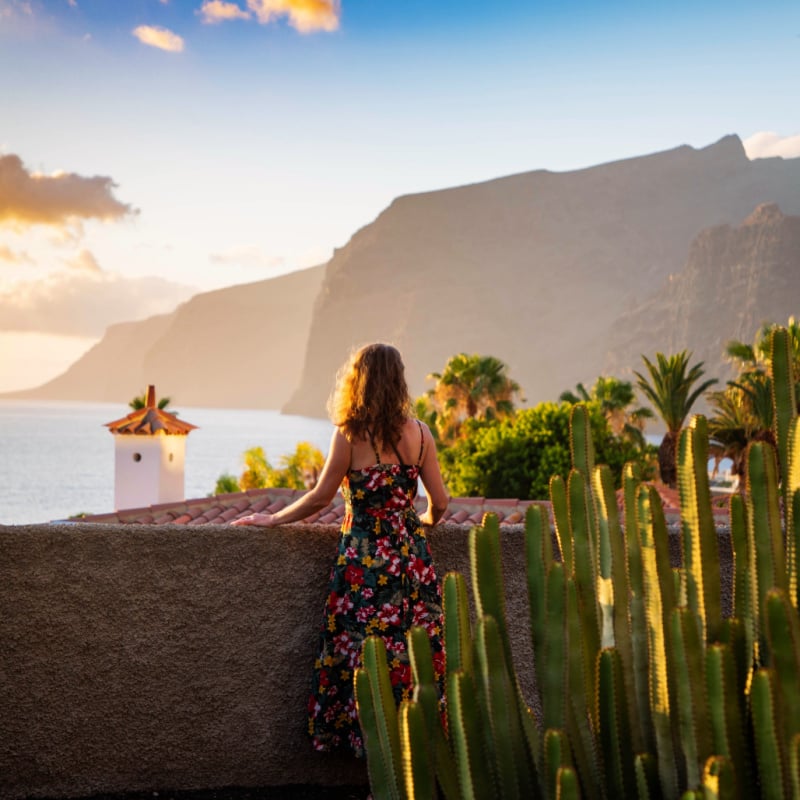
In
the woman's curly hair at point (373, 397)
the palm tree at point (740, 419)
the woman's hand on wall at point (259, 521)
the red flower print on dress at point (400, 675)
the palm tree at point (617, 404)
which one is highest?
the palm tree at point (617, 404)

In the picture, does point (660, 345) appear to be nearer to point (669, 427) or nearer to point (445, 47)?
point (445, 47)

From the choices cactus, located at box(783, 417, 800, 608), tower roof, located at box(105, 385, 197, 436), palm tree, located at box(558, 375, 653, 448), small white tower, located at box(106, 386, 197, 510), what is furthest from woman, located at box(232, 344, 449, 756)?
palm tree, located at box(558, 375, 653, 448)

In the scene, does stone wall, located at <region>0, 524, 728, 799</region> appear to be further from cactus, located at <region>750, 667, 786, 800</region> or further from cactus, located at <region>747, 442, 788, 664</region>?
cactus, located at <region>750, 667, 786, 800</region>

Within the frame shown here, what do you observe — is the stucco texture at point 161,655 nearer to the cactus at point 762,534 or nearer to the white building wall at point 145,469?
the cactus at point 762,534

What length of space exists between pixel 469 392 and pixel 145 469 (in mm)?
21732

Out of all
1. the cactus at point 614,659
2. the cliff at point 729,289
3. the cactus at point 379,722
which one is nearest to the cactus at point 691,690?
the cactus at point 614,659

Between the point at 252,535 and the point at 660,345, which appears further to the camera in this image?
the point at 660,345

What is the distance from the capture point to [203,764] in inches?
163

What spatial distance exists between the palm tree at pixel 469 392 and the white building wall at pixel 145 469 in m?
20.1

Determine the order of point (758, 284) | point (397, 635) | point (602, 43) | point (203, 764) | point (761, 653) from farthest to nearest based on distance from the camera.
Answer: point (758, 284)
point (602, 43)
point (203, 764)
point (397, 635)
point (761, 653)

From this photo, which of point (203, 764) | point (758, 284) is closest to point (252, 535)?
point (203, 764)

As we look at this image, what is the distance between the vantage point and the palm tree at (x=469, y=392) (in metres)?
47.7

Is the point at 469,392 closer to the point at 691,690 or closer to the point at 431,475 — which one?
the point at 431,475

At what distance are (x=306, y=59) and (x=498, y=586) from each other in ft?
390
